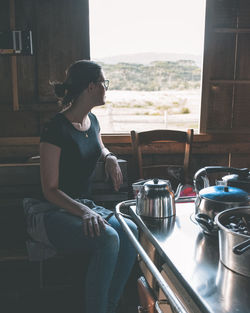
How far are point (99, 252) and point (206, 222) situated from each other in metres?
0.77

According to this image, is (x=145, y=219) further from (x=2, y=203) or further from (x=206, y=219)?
(x=2, y=203)

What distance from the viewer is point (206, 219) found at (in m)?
1.11

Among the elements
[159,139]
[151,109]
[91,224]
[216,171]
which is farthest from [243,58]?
[151,109]

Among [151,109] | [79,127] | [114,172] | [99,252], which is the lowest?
[151,109]

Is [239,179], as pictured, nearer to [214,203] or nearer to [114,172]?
[214,203]

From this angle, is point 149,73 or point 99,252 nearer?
point 99,252

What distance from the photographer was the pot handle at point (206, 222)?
1085 mm

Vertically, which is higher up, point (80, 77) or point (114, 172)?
point (80, 77)

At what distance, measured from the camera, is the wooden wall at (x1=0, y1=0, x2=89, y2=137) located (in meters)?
2.82

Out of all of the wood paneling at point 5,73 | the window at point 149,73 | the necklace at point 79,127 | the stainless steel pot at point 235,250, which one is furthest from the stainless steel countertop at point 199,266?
the window at point 149,73

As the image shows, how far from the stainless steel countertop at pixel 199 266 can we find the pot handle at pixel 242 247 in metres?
0.08

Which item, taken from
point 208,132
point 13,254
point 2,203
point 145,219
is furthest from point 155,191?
point 208,132

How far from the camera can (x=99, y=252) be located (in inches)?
67.1

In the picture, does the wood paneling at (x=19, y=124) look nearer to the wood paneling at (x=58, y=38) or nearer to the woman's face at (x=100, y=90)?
the wood paneling at (x=58, y=38)
